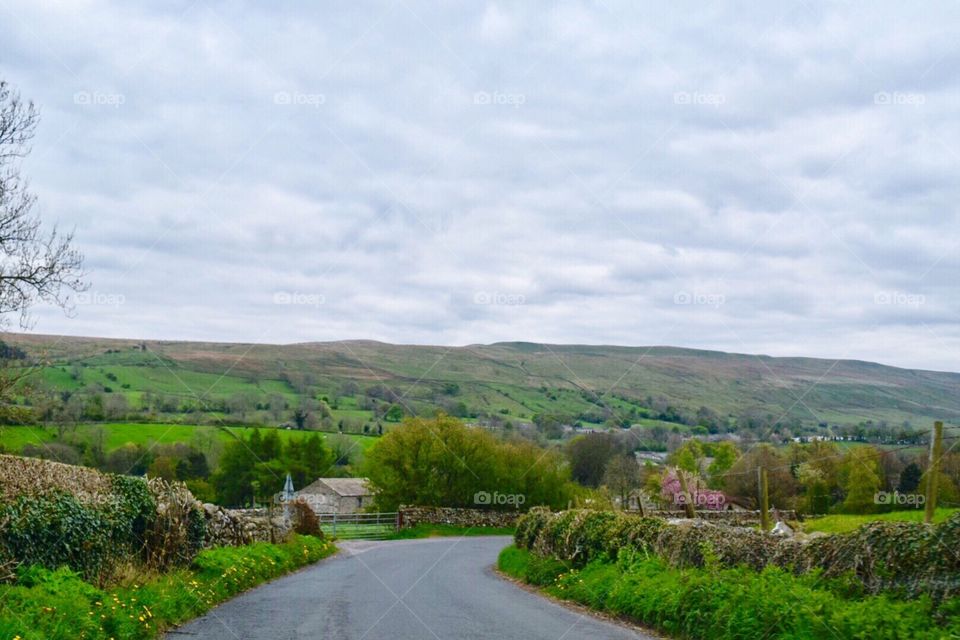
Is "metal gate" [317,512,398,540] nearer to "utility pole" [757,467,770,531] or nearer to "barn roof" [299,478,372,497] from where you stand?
"barn roof" [299,478,372,497]

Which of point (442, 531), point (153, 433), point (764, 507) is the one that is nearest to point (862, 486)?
point (442, 531)

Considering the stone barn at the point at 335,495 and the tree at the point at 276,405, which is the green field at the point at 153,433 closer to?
the stone barn at the point at 335,495

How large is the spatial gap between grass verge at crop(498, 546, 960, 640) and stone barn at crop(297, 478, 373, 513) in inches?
2623

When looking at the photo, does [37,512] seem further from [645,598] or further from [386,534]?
[386,534]

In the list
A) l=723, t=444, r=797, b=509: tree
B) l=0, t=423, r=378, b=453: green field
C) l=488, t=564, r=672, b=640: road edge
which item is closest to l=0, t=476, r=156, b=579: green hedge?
l=488, t=564, r=672, b=640: road edge

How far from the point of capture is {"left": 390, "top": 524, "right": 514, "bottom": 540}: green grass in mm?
52719

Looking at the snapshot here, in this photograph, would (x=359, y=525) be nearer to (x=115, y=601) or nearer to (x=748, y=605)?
(x=115, y=601)

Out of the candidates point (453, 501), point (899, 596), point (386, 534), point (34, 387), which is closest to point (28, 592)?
point (34, 387)

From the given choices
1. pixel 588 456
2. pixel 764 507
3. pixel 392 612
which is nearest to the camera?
pixel 392 612

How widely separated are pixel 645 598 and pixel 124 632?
836 cm

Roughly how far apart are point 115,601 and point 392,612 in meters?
4.75

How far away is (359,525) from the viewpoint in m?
54.1

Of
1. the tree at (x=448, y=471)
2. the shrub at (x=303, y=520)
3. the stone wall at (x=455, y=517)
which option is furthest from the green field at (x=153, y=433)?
the shrub at (x=303, y=520)

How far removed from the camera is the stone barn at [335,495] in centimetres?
8281
